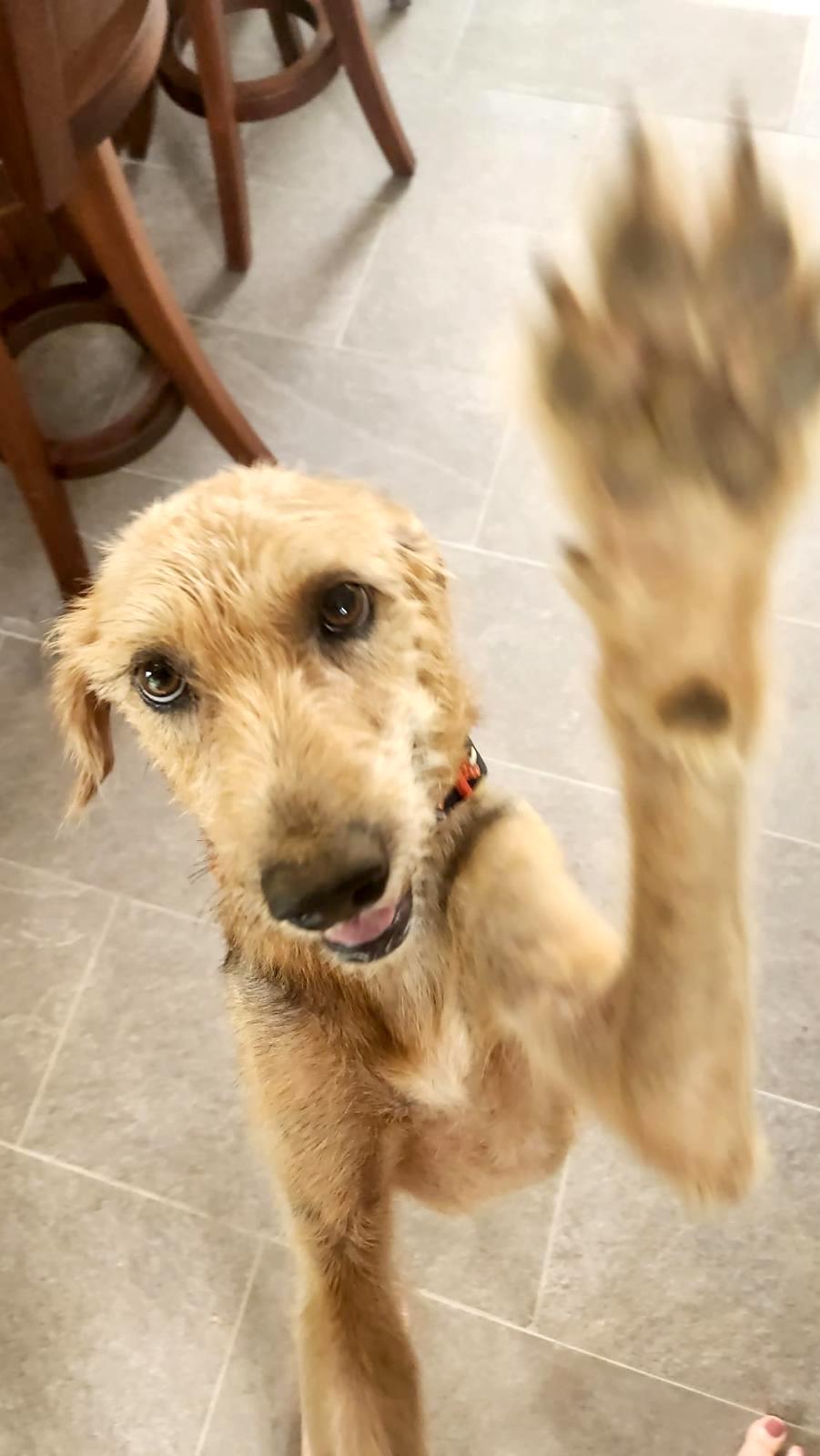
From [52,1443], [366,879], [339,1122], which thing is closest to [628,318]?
[366,879]

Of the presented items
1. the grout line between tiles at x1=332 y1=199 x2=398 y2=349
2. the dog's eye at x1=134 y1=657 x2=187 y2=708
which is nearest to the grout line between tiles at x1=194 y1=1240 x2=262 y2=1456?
the dog's eye at x1=134 y1=657 x2=187 y2=708

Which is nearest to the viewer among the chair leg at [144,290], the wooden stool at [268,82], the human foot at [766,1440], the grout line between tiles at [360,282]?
the human foot at [766,1440]

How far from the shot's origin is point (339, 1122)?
4.21 feet

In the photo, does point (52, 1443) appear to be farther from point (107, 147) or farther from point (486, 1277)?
point (107, 147)

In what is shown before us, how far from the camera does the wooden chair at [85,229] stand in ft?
4.19

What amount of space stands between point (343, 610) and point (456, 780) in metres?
0.23

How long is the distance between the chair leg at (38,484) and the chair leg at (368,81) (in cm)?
89

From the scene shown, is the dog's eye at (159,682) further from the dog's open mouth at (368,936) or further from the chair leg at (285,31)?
the chair leg at (285,31)

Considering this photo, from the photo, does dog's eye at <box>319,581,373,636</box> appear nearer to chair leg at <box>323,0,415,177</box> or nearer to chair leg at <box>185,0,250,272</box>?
chair leg at <box>185,0,250,272</box>

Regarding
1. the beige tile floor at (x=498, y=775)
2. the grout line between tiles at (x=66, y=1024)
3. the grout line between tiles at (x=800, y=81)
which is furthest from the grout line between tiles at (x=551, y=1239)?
the grout line between tiles at (x=800, y=81)

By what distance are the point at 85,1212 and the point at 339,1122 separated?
71 cm

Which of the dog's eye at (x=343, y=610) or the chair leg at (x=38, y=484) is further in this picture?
the chair leg at (x=38, y=484)

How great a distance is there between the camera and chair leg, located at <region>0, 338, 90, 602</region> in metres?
1.77

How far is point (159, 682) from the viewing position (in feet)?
3.74
